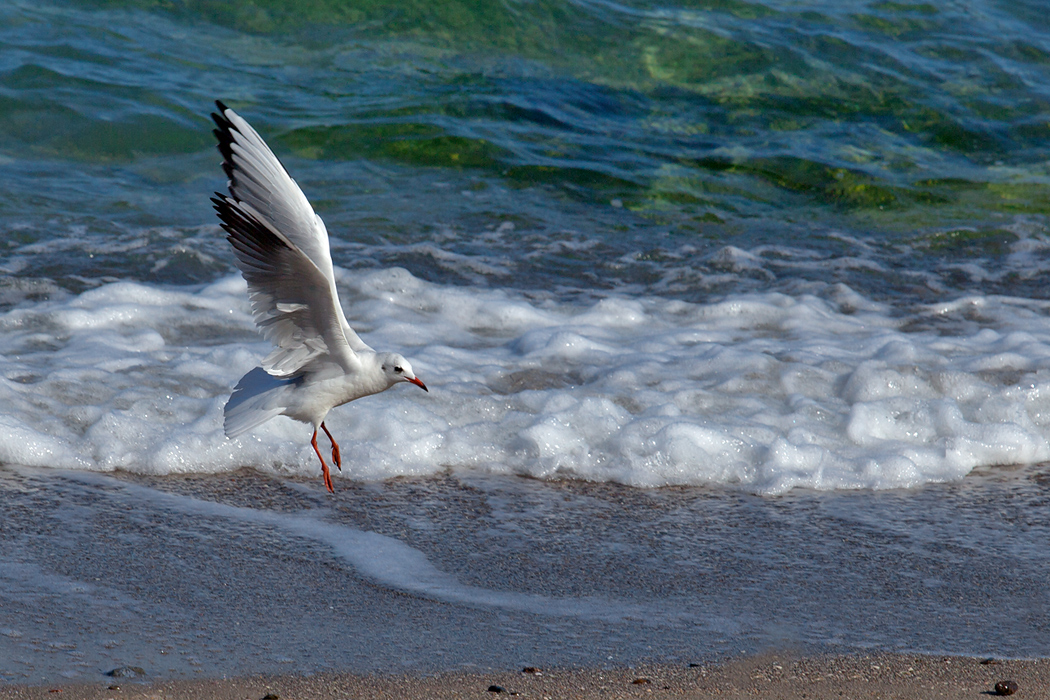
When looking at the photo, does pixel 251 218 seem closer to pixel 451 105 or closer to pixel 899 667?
→ pixel 899 667

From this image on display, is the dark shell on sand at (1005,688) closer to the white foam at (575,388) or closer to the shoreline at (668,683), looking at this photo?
the shoreline at (668,683)

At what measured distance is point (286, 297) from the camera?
11.3ft

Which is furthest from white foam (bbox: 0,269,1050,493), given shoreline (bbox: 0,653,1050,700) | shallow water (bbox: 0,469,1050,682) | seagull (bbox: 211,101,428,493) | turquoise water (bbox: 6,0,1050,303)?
shoreline (bbox: 0,653,1050,700)

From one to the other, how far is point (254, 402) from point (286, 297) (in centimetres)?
46

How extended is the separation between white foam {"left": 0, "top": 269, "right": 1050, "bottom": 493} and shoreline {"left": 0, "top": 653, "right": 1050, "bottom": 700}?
1.44 metres

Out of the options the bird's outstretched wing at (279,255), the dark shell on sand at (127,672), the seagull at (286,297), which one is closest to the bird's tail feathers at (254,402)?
the seagull at (286,297)

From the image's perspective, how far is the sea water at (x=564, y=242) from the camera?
4617 mm

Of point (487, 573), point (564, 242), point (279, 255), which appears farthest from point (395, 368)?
point (564, 242)

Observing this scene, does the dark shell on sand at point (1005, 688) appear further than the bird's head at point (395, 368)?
No

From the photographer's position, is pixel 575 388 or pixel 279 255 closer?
pixel 279 255

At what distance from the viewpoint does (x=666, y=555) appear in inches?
152

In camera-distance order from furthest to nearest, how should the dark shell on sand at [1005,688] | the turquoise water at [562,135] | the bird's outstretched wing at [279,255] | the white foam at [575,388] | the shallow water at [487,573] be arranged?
the turquoise water at [562,135]
the white foam at [575,388]
the bird's outstretched wing at [279,255]
the shallow water at [487,573]
the dark shell on sand at [1005,688]

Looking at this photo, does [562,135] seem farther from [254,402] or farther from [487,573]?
[487,573]

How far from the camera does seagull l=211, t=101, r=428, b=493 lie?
3250 mm
